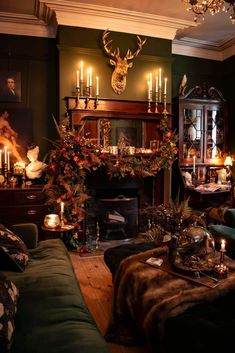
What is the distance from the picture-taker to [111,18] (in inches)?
165

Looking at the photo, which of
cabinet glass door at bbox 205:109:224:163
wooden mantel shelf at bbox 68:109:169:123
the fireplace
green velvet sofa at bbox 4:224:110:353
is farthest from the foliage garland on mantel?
cabinet glass door at bbox 205:109:224:163

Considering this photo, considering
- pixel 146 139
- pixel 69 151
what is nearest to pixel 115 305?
pixel 69 151

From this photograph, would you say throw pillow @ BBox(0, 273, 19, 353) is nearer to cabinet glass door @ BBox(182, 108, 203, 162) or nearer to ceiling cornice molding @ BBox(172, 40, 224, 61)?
cabinet glass door @ BBox(182, 108, 203, 162)

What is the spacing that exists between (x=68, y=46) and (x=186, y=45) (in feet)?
7.51

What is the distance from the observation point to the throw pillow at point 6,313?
1230 mm

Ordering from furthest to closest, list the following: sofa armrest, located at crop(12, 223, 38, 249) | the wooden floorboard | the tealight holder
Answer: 1. the tealight holder
2. sofa armrest, located at crop(12, 223, 38, 249)
3. the wooden floorboard

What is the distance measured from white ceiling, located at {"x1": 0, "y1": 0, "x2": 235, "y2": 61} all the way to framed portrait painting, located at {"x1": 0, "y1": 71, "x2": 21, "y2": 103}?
612mm

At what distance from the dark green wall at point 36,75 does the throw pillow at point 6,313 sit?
322 centimetres

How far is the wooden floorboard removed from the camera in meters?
2.22

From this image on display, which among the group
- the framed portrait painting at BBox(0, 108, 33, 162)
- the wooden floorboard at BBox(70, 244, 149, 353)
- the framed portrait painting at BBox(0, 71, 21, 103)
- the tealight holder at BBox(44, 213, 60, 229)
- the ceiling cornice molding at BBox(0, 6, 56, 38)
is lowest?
the wooden floorboard at BBox(70, 244, 149, 353)

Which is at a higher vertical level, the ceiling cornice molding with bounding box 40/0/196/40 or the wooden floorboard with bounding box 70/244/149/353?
the ceiling cornice molding with bounding box 40/0/196/40

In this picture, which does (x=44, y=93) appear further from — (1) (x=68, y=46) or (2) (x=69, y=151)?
(2) (x=69, y=151)

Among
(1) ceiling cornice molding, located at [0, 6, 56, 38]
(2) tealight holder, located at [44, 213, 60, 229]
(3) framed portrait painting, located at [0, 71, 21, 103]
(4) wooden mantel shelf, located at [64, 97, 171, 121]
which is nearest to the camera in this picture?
(2) tealight holder, located at [44, 213, 60, 229]

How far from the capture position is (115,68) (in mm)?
4312
